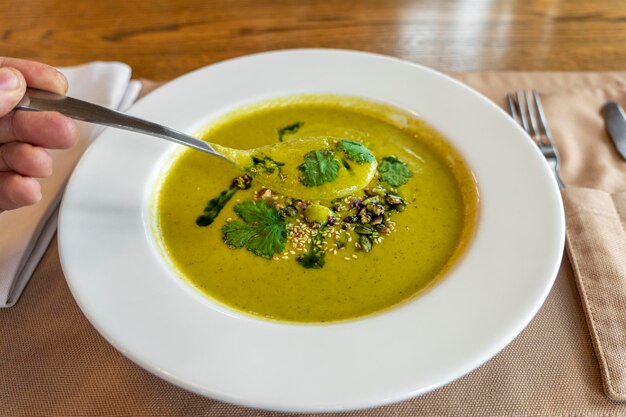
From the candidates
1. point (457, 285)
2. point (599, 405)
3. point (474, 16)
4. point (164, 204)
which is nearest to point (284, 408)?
point (457, 285)

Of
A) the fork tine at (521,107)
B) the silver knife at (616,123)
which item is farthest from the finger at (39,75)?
the silver knife at (616,123)

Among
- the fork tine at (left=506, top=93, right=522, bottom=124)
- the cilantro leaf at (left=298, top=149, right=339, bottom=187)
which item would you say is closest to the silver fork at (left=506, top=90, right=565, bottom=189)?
the fork tine at (left=506, top=93, right=522, bottom=124)

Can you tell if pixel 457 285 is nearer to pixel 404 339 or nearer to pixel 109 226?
pixel 404 339

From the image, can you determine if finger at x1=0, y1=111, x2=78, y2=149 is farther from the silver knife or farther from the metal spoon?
the silver knife

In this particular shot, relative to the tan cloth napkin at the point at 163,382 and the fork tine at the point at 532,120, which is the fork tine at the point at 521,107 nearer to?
the fork tine at the point at 532,120

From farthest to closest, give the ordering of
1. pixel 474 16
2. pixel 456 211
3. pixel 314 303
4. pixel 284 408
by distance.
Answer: pixel 474 16, pixel 456 211, pixel 314 303, pixel 284 408

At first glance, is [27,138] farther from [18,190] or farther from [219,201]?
[219,201]

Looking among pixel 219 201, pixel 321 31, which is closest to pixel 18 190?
pixel 219 201
